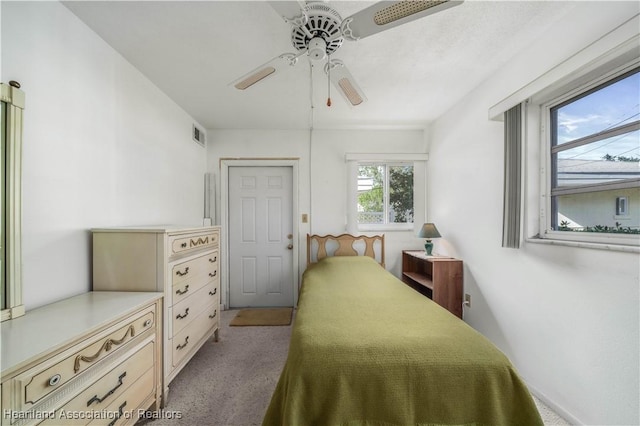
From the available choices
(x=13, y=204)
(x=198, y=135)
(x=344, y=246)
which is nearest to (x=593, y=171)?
(x=344, y=246)

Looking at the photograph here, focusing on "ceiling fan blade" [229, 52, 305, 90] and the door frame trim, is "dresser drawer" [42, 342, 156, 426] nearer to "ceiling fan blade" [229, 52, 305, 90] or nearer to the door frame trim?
"ceiling fan blade" [229, 52, 305, 90]

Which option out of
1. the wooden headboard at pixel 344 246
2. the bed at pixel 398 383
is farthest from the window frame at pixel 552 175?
the wooden headboard at pixel 344 246

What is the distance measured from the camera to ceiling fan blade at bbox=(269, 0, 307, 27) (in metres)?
1.04

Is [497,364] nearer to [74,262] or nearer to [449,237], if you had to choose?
[449,237]

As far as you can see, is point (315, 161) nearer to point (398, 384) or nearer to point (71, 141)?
point (71, 141)

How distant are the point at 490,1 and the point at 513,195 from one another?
129cm

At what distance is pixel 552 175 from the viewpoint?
1.78m

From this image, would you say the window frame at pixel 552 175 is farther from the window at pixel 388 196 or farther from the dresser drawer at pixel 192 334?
the dresser drawer at pixel 192 334

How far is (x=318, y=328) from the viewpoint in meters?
1.37

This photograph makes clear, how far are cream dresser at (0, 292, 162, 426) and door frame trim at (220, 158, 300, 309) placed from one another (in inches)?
75.8

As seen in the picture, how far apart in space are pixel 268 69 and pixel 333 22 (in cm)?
43

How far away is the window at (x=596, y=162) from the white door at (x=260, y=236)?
2.75 meters

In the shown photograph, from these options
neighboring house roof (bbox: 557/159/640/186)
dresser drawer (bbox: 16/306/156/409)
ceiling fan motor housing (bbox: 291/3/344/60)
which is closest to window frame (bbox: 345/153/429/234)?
neighboring house roof (bbox: 557/159/640/186)

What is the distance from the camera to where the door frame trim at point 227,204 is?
341 cm
